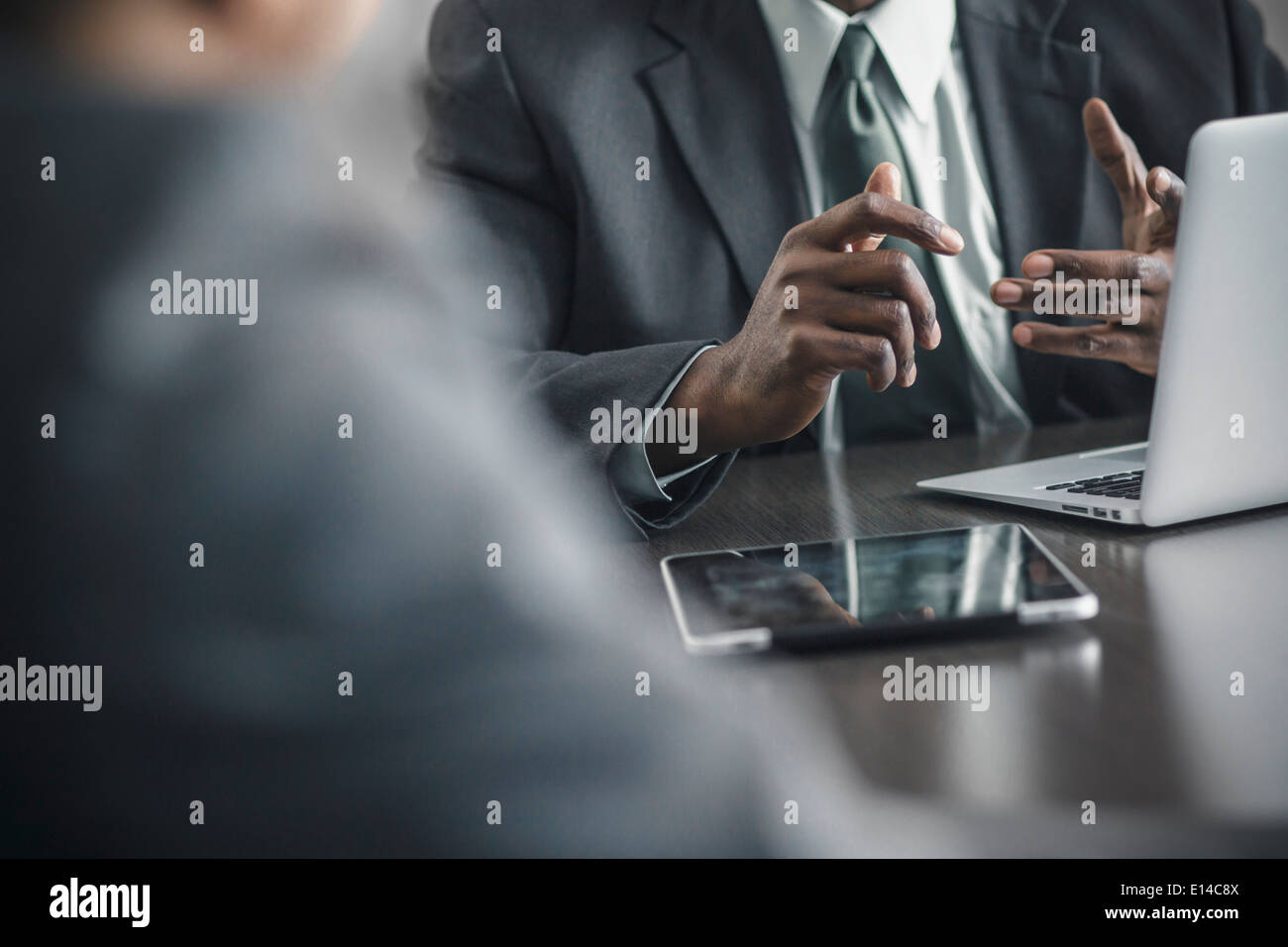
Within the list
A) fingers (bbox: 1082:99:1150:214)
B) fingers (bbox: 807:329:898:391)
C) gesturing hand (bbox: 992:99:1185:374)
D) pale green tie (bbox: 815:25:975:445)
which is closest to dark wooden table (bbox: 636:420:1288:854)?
fingers (bbox: 807:329:898:391)

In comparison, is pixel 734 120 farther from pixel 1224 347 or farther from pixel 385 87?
pixel 1224 347

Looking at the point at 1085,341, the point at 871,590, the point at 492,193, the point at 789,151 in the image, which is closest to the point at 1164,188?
the point at 1085,341

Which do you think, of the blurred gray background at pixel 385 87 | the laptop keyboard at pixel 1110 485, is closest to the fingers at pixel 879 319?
the laptop keyboard at pixel 1110 485

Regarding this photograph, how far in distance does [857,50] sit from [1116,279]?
1.87 feet

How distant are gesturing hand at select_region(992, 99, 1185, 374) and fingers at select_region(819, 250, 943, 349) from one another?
142 millimetres

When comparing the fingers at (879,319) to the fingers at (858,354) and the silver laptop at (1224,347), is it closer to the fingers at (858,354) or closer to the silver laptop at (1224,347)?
the fingers at (858,354)

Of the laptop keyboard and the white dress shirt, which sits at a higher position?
the white dress shirt

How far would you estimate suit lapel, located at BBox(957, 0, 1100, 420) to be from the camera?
1.29 meters

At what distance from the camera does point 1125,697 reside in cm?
37

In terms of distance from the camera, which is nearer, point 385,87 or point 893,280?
point 893,280

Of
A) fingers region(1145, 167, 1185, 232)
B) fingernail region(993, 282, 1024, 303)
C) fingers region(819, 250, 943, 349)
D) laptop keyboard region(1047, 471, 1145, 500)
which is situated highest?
fingers region(1145, 167, 1185, 232)

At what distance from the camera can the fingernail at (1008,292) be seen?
78 centimetres

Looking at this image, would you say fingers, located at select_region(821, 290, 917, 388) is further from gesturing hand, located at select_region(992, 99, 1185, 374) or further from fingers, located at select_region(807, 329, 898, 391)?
gesturing hand, located at select_region(992, 99, 1185, 374)
